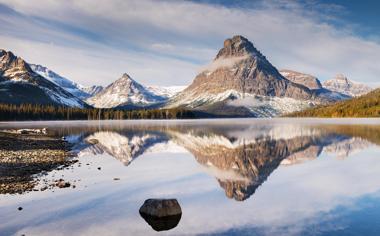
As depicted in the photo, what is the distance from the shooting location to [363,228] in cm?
2006

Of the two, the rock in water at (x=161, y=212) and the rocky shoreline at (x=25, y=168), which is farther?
the rocky shoreline at (x=25, y=168)

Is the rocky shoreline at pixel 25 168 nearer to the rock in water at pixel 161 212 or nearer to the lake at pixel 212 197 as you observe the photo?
the lake at pixel 212 197

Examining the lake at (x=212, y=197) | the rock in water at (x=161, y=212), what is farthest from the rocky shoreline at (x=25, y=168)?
the rock in water at (x=161, y=212)

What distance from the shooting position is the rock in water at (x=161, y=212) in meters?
21.5

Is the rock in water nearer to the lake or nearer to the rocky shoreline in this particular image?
the lake

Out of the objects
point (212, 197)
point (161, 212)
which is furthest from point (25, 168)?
point (161, 212)

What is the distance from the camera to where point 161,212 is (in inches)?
873

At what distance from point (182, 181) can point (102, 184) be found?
718cm

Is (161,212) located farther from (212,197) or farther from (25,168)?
(25,168)

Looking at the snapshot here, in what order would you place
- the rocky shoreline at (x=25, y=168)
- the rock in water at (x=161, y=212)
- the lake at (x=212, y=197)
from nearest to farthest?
the lake at (x=212, y=197), the rock in water at (x=161, y=212), the rocky shoreline at (x=25, y=168)

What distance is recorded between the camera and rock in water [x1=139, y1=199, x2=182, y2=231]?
21500 millimetres

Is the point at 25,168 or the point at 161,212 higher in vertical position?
the point at 161,212

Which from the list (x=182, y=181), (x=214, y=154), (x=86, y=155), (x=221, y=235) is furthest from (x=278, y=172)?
(x=86, y=155)

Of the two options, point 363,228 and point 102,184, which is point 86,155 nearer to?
point 102,184
